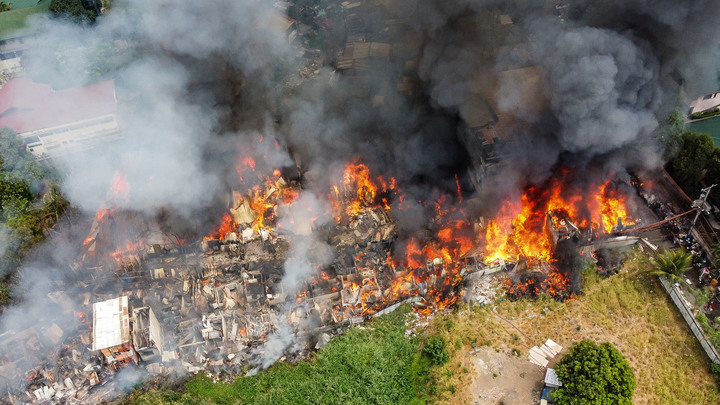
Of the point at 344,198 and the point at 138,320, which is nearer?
the point at 138,320

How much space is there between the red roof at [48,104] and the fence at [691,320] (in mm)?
22716

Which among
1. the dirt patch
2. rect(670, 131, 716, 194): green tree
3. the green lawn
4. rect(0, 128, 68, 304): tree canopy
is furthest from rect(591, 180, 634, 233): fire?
the green lawn

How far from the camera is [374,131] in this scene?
20.6 metres

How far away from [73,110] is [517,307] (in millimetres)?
19553

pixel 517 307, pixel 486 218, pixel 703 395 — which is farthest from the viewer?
pixel 486 218

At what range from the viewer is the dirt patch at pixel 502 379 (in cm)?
1531

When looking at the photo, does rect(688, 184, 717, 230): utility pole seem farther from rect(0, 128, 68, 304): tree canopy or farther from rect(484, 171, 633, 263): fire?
rect(0, 128, 68, 304): tree canopy

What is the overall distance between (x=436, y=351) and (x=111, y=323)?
33.7ft

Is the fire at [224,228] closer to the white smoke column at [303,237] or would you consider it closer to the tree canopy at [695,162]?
the white smoke column at [303,237]

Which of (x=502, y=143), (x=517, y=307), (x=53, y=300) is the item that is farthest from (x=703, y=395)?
(x=53, y=300)

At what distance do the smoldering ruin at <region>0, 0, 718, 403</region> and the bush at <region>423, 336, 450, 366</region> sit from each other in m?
1.43

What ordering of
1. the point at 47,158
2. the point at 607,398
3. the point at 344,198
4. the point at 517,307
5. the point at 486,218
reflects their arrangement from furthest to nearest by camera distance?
the point at 47,158 < the point at 344,198 < the point at 486,218 < the point at 517,307 < the point at 607,398

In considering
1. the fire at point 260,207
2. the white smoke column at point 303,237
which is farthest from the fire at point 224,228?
the white smoke column at point 303,237

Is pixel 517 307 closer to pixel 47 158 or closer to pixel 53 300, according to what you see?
pixel 53 300
